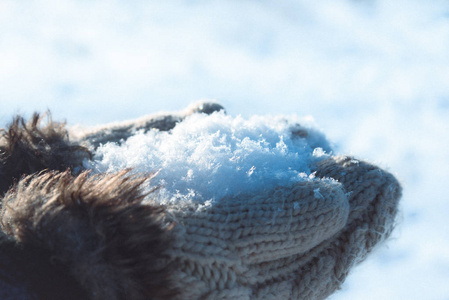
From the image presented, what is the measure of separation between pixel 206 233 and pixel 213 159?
0.16 metres

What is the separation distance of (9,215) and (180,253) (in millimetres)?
218

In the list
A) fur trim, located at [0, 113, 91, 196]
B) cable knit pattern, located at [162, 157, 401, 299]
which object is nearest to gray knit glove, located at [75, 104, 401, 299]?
cable knit pattern, located at [162, 157, 401, 299]

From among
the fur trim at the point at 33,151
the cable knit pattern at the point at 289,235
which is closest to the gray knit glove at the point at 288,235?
the cable knit pattern at the point at 289,235

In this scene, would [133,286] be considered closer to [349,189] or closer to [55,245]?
[55,245]

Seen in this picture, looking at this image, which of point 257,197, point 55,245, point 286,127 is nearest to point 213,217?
point 257,197

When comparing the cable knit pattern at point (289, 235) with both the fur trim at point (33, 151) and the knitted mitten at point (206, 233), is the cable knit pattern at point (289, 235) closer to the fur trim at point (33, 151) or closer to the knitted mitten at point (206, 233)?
the knitted mitten at point (206, 233)

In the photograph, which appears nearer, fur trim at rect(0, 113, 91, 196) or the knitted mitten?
the knitted mitten

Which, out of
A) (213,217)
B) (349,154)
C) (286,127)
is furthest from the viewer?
(286,127)

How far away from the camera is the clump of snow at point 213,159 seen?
2.38 ft

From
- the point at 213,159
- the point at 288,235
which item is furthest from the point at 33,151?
the point at 288,235

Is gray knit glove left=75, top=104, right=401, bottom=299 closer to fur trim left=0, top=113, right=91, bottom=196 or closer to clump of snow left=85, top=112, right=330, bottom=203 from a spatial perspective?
clump of snow left=85, top=112, right=330, bottom=203

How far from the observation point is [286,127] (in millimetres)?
1109

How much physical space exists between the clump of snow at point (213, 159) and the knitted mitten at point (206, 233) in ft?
0.10

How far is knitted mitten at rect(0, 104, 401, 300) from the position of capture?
564 millimetres
